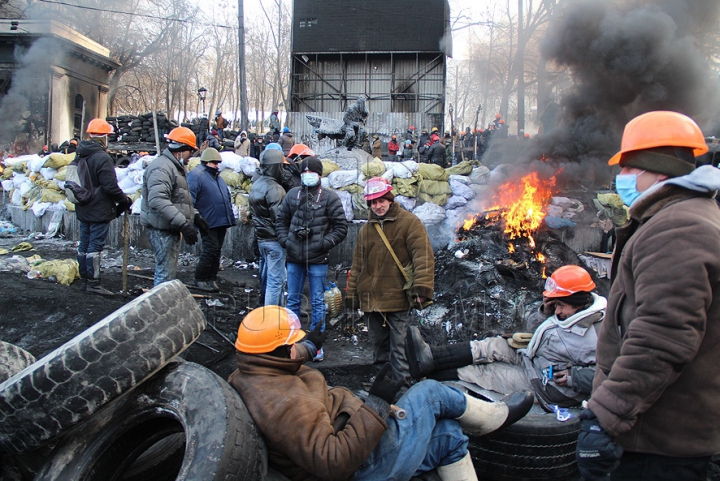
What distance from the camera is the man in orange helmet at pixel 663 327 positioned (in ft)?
4.97

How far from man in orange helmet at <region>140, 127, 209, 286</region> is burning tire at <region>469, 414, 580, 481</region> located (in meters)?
3.81

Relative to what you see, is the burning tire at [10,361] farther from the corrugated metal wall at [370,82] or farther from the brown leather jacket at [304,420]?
the corrugated metal wall at [370,82]

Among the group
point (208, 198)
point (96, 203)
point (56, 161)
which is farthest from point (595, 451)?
point (56, 161)

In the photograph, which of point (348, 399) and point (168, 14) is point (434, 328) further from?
point (168, 14)

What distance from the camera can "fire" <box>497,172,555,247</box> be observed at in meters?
7.18

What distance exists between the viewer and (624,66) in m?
10.6

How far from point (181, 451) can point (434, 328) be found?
3.52 meters

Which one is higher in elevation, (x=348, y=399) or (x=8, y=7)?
(x=8, y=7)

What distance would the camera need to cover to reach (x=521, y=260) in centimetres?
661

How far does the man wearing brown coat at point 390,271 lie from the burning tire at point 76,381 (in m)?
2.07

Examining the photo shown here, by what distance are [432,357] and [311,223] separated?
197cm

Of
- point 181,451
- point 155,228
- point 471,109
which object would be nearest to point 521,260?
Result: point 155,228

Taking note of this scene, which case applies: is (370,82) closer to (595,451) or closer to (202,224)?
(202,224)

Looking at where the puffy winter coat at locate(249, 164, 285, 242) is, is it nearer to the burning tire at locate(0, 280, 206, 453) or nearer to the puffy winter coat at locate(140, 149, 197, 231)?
the puffy winter coat at locate(140, 149, 197, 231)
